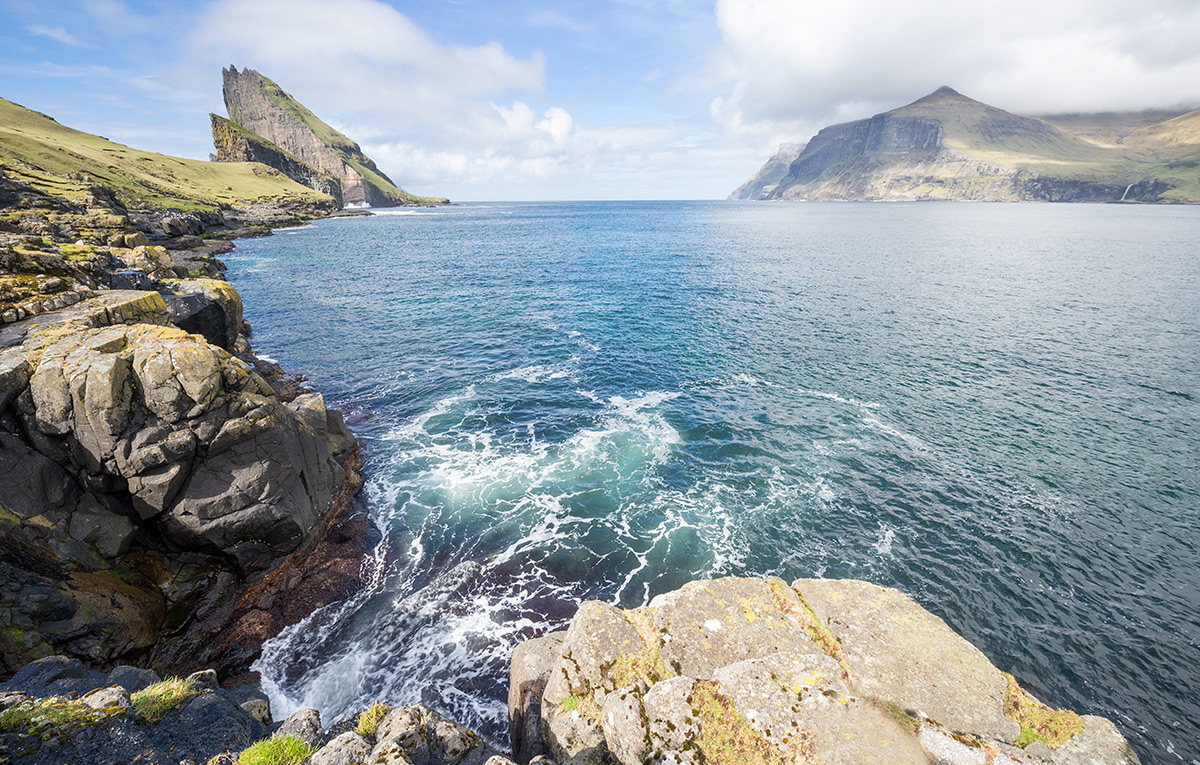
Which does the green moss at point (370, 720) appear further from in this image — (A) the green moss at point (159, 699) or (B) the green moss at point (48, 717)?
(B) the green moss at point (48, 717)

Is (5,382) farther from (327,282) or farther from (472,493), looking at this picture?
(327,282)

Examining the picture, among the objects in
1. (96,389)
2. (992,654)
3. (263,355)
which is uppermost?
(96,389)

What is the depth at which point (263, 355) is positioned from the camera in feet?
150

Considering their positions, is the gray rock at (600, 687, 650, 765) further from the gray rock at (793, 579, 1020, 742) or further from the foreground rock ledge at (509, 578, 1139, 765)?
the gray rock at (793, 579, 1020, 742)

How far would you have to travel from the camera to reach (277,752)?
9469mm

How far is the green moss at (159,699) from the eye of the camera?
10.2 metres

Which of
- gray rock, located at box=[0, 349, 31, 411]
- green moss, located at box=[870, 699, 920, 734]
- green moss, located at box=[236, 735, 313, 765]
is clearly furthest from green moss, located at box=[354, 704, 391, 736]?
gray rock, located at box=[0, 349, 31, 411]

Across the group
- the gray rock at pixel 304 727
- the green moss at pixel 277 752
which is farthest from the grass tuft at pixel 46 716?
the gray rock at pixel 304 727

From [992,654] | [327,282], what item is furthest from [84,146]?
[992,654]

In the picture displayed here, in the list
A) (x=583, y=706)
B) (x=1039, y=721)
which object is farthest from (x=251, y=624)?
(x=1039, y=721)

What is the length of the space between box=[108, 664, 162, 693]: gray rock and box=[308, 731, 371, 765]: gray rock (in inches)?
278

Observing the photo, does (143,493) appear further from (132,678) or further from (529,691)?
(529,691)

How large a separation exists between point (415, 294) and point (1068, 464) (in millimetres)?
75694

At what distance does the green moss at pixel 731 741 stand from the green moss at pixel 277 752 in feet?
27.6
